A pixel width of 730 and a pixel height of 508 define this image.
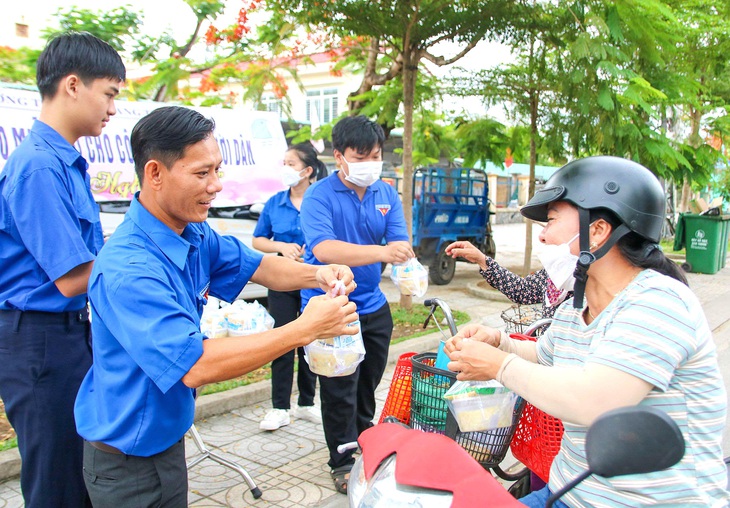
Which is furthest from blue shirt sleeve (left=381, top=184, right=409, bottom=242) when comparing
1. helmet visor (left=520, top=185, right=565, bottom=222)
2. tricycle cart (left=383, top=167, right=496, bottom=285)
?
tricycle cart (left=383, top=167, right=496, bottom=285)

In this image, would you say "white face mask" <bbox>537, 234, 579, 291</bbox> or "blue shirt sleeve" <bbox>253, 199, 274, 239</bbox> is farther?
"blue shirt sleeve" <bbox>253, 199, 274, 239</bbox>

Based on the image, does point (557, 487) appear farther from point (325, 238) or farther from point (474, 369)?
point (325, 238)

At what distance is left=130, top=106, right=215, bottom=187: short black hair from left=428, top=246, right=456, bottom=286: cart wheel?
8.91 m

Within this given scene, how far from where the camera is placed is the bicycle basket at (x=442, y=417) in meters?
2.18

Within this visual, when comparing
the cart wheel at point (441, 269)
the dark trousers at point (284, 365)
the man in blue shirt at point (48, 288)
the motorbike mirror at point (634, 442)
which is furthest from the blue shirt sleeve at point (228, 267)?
the cart wheel at point (441, 269)

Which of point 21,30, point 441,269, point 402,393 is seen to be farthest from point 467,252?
point 21,30

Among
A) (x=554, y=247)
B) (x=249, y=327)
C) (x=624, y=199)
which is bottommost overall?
(x=249, y=327)

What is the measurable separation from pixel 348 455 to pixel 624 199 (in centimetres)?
241

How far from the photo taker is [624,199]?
5.56 feet

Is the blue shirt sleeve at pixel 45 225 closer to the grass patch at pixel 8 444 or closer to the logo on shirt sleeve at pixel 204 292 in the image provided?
the logo on shirt sleeve at pixel 204 292

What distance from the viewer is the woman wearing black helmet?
1.52 meters

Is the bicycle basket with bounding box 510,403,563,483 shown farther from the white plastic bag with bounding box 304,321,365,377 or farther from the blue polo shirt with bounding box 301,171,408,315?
Result: the blue polo shirt with bounding box 301,171,408,315

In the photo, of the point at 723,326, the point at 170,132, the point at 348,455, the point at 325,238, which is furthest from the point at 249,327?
the point at 723,326

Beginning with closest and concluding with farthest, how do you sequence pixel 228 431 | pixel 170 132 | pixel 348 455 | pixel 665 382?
pixel 665 382
pixel 170 132
pixel 348 455
pixel 228 431
